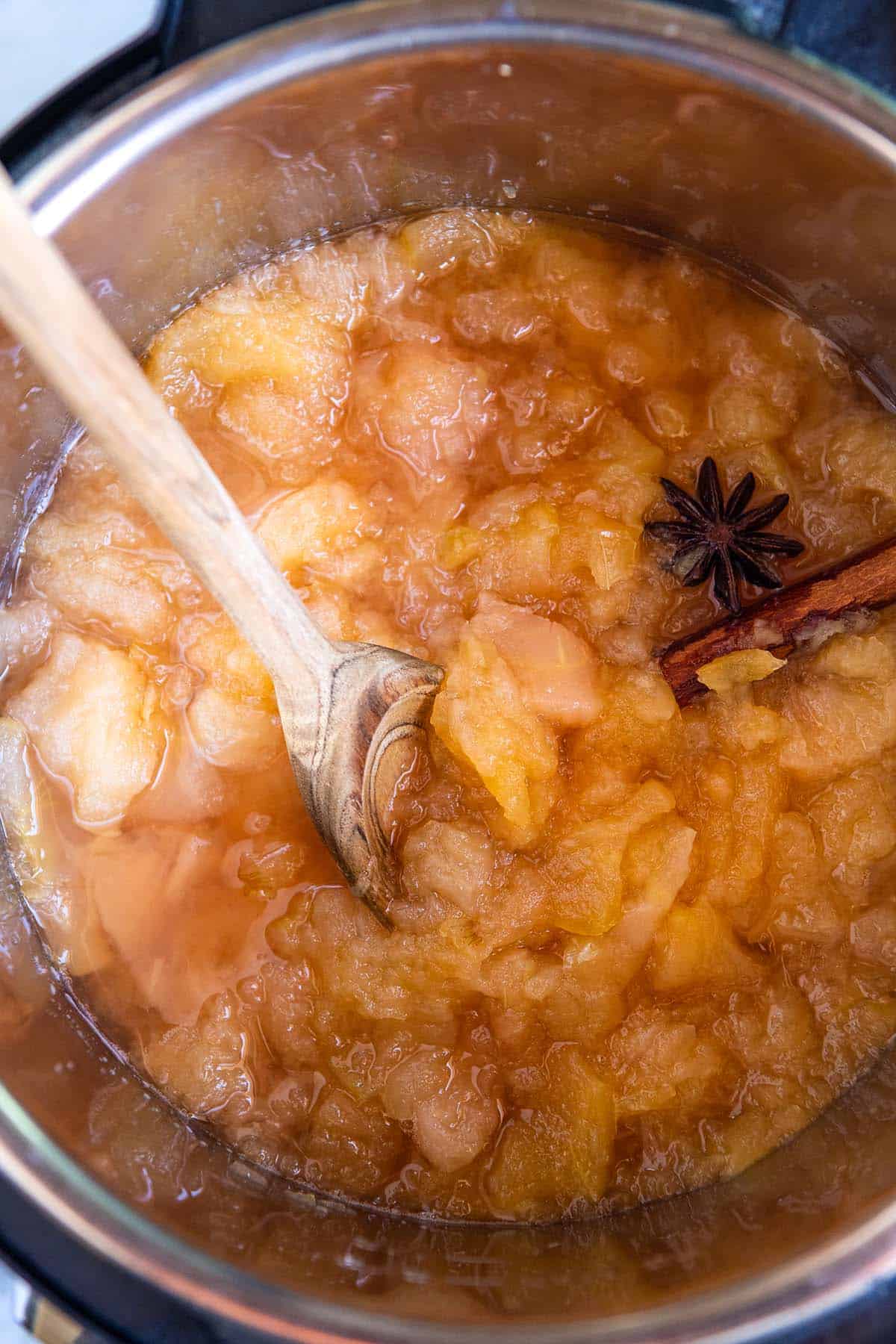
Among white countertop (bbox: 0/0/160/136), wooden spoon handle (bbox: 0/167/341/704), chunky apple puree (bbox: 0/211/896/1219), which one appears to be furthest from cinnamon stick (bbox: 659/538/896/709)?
white countertop (bbox: 0/0/160/136)

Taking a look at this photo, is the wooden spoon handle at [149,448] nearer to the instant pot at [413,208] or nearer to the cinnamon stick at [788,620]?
the instant pot at [413,208]

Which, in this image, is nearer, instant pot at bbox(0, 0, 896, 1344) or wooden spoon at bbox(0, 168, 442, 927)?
wooden spoon at bbox(0, 168, 442, 927)

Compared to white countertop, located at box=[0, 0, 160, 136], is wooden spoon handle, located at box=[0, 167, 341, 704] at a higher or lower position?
lower

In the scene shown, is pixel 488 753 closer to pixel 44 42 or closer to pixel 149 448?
pixel 149 448

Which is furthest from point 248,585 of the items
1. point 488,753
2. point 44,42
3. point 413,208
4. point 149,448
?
point 44,42

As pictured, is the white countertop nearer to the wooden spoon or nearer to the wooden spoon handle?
the wooden spoon

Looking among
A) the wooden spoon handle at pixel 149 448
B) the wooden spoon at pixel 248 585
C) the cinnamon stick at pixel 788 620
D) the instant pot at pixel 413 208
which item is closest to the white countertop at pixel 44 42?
the instant pot at pixel 413 208
